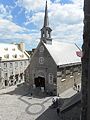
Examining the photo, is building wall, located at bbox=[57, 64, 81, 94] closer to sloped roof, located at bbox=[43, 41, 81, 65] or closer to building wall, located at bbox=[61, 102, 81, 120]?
sloped roof, located at bbox=[43, 41, 81, 65]

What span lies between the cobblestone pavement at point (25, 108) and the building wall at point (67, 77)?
14.7 feet

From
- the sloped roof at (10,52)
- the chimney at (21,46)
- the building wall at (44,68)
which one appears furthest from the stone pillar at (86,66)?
the chimney at (21,46)

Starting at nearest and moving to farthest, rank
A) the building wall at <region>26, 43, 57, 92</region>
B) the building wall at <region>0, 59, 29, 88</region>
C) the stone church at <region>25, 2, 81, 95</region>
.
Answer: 1. the stone church at <region>25, 2, 81, 95</region>
2. the building wall at <region>26, 43, 57, 92</region>
3. the building wall at <region>0, 59, 29, 88</region>

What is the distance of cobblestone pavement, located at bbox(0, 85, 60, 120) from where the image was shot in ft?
90.4

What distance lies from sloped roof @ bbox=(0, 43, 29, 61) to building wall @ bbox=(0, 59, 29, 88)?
46.2 inches

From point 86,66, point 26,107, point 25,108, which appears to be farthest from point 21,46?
point 86,66

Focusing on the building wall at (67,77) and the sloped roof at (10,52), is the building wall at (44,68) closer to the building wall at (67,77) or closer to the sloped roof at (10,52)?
the building wall at (67,77)

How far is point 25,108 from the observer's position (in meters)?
31.3

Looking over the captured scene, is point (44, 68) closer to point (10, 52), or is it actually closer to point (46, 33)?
point (46, 33)

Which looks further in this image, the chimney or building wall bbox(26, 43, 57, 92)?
the chimney

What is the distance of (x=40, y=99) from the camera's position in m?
36.5

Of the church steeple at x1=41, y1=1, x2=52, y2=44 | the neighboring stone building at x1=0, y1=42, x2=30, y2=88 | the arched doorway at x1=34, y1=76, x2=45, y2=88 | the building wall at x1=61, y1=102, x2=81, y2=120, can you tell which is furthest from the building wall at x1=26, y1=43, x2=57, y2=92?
the building wall at x1=61, y1=102, x2=81, y2=120

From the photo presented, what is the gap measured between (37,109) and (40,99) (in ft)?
18.5

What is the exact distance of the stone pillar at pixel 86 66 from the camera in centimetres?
1617
